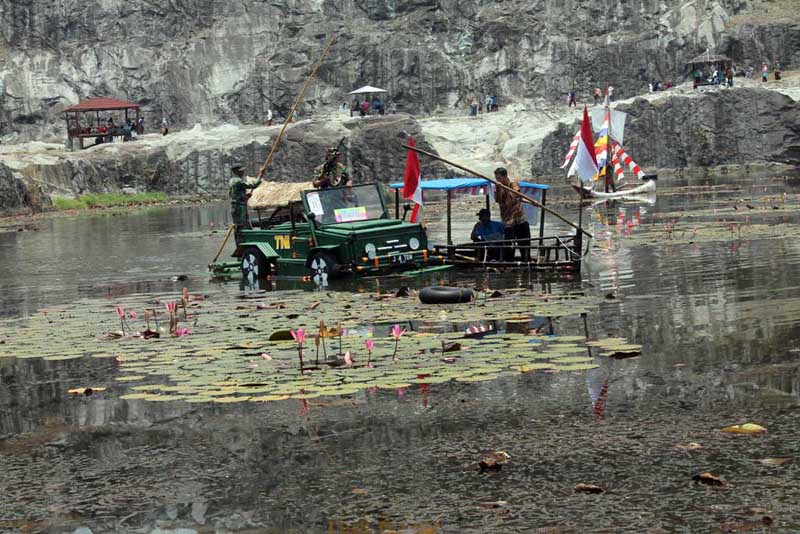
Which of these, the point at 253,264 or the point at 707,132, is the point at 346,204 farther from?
the point at 707,132

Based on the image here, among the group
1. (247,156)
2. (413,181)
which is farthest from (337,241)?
(247,156)

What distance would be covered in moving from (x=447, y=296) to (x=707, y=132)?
64485 mm

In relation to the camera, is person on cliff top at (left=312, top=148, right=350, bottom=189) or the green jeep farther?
person on cliff top at (left=312, top=148, right=350, bottom=189)

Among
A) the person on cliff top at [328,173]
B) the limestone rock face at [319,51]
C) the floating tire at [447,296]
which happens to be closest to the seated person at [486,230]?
the person on cliff top at [328,173]

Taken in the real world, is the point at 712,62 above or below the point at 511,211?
above

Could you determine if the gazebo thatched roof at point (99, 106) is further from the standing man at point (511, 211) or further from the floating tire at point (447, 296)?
the floating tire at point (447, 296)

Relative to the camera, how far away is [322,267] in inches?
862

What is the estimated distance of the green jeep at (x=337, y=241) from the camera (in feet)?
71.2

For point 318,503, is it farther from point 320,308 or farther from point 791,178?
point 791,178

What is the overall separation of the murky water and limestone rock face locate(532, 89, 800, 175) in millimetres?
63827

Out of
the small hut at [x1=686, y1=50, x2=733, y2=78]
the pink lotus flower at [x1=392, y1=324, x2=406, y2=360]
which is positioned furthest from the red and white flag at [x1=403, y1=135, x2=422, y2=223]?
the small hut at [x1=686, y1=50, x2=733, y2=78]

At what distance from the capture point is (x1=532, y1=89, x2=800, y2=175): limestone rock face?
77188 mm

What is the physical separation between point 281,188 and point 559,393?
40613mm

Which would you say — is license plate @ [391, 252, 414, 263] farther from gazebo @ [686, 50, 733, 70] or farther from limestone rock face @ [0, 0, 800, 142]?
limestone rock face @ [0, 0, 800, 142]
